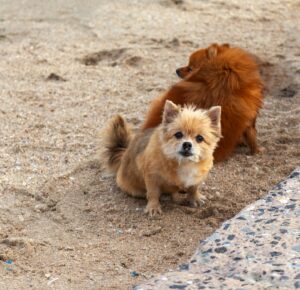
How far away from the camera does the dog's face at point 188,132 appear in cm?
509

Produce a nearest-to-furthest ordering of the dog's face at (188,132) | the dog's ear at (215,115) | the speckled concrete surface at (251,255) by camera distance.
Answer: the speckled concrete surface at (251,255) < the dog's face at (188,132) < the dog's ear at (215,115)

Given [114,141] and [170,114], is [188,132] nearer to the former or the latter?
[170,114]

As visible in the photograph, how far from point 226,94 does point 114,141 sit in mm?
948

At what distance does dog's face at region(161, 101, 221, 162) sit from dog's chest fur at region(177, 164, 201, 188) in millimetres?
91

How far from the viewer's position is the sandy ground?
15.7ft

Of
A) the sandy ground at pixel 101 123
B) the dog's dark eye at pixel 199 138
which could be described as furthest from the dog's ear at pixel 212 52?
the dog's dark eye at pixel 199 138

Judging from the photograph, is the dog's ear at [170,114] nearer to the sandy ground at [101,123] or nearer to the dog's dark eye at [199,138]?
the dog's dark eye at [199,138]

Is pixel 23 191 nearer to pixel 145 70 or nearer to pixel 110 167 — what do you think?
pixel 110 167

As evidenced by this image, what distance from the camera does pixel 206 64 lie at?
6191 millimetres

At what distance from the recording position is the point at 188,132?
5.09 m

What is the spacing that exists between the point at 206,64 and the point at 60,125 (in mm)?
1481

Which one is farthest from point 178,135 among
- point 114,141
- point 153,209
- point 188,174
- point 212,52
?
point 212,52

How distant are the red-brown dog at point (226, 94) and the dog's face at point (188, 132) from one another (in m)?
0.78

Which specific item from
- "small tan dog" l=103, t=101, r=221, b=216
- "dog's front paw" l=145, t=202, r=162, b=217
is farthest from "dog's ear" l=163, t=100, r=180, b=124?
"dog's front paw" l=145, t=202, r=162, b=217
